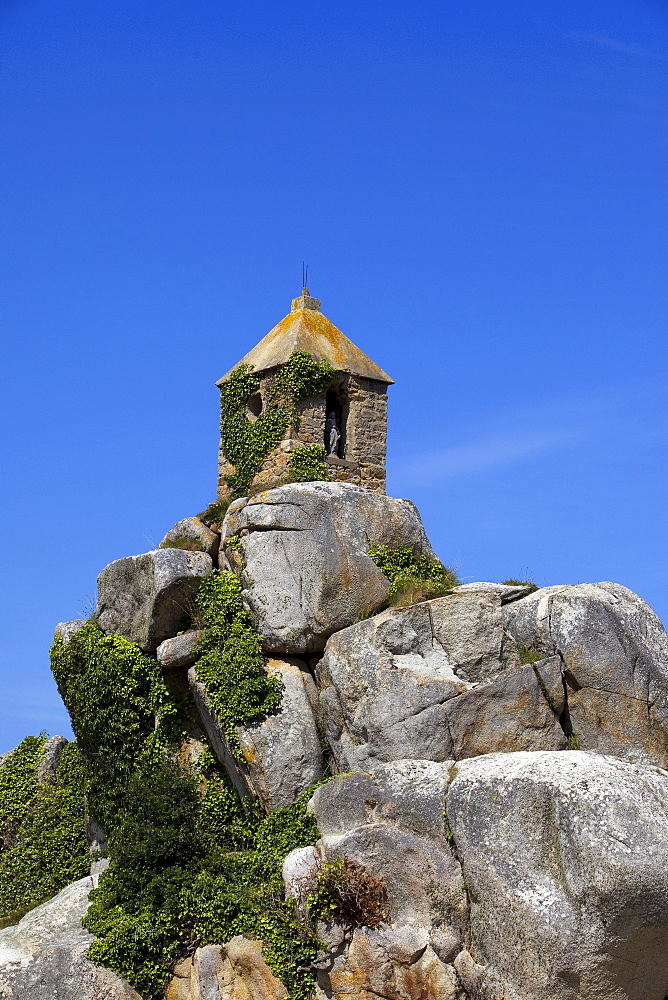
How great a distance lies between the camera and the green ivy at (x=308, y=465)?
28312 millimetres

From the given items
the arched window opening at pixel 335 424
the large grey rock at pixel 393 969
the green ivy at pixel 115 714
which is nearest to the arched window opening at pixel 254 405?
the arched window opening at pixel 335 424

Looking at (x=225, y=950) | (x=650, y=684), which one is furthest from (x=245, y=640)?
(x=650, y=684)

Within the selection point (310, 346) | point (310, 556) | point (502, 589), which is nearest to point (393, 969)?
point (502, 589)

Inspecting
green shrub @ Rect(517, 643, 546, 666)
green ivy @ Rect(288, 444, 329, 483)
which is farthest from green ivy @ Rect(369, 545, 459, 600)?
green ivy @ Rect(288, 444, 329, 483)

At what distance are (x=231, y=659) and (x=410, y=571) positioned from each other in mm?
4235

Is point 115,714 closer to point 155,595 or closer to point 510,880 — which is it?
point 155,595

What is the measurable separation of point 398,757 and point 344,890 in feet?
10.1

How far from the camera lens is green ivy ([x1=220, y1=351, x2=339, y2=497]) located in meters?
29.1

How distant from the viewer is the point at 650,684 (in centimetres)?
2289

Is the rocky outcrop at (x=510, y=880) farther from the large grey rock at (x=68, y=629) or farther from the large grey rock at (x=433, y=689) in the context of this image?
the large grey rock at (x=68, y=629)

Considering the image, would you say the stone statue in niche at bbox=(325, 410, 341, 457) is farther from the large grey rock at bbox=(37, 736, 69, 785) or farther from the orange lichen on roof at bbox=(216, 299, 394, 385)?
the large grey rock at bbox=(37, 736, 69, 785)

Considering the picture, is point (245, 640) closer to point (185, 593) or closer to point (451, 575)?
point (185, 593)

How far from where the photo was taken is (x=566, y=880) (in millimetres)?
18844

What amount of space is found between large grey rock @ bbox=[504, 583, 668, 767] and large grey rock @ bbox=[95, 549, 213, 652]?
24.4ft
